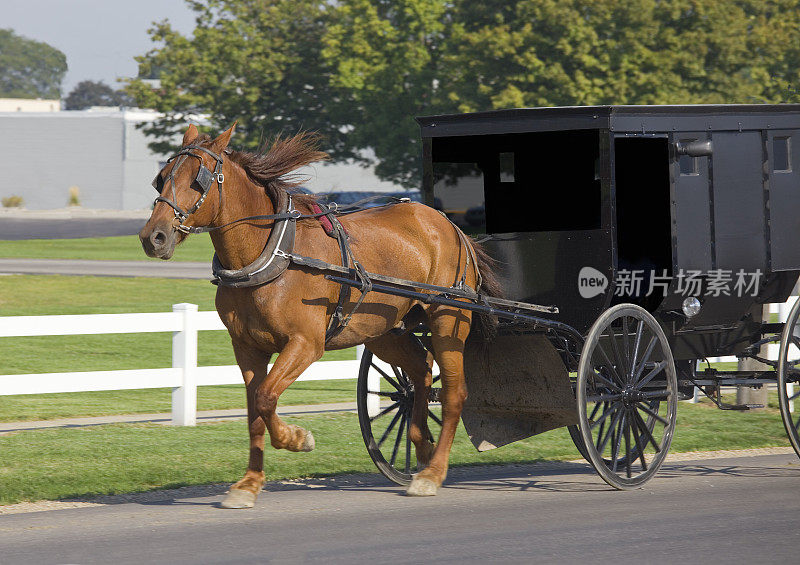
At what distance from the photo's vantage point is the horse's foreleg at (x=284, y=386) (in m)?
7.59

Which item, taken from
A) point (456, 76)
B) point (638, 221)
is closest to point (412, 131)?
point (456, 76)

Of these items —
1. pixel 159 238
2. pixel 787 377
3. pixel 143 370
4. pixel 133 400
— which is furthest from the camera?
pixel 133 400

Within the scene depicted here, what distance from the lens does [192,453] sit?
1020cm

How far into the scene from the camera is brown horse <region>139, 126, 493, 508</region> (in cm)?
765

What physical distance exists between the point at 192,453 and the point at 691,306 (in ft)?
13.4

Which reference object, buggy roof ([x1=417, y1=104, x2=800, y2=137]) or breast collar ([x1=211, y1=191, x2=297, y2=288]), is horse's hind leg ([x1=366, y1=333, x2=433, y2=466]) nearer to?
breast collar ([x1=211, y1=191, x2=297, y2=288])

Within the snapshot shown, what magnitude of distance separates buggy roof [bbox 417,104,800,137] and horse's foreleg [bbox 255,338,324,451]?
8.19ft

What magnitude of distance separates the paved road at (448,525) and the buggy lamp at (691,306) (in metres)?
1.23

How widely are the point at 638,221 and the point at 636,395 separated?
152 cm

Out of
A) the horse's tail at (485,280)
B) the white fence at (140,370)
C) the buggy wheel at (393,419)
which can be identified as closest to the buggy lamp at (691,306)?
the horse's tail at (485,280)

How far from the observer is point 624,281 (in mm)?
9172

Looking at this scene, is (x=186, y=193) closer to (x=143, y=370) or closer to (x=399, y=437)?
(x=399, y=437)

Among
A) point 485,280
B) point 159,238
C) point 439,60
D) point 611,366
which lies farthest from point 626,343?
point 439,60

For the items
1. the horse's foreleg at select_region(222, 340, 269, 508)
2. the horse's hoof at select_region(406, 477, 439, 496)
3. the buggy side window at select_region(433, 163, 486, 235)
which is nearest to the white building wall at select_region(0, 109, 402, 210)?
the buggy side window at select_region(433, 163, 486, 235)
